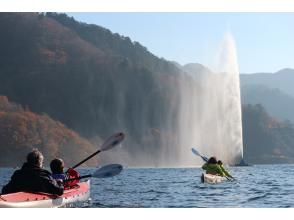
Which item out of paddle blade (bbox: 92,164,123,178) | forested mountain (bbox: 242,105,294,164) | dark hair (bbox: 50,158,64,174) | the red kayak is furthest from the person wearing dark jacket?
forested mountain (bbox: 242,105,294,164)

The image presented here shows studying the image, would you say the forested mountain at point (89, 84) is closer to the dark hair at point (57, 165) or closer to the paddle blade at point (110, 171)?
the paddle blade at point (110, 171)

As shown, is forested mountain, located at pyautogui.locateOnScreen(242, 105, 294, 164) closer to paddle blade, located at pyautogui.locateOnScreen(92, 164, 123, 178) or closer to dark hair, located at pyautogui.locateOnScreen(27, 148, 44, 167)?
paddle blade, located at pyautogui.locateOnScreen(92, 164, 123, 178)

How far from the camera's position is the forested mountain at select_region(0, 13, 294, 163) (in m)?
73.9

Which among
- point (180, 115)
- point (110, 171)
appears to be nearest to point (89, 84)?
point (180, 115)

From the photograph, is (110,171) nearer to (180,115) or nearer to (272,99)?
(272,99)

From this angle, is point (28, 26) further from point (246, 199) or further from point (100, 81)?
point (246, 199)

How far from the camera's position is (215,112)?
73.6 m

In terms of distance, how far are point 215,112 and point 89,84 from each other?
2625cm

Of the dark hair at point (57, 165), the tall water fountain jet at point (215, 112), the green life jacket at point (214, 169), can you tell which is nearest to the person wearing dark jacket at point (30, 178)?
the dark hair at point (57, 165)

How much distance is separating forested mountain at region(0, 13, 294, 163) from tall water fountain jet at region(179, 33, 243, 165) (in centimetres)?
152

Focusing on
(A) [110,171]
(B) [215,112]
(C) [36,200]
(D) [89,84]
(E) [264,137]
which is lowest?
(C) [36,200]
